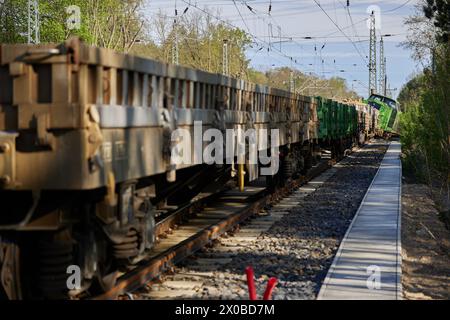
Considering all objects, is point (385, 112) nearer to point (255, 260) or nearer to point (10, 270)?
point (255, 260)

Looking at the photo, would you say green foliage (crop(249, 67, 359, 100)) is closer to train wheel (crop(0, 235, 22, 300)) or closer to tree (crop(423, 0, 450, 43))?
tree (crop(423, 0, 450, 43))

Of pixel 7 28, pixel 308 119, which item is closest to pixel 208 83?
pixel 308 119

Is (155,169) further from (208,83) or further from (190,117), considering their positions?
(208,83)

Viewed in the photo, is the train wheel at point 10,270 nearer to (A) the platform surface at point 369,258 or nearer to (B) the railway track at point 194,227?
(B) the railway track at point 194,227

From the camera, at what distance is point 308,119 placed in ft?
72.1

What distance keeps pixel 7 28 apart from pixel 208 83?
37635 millimetres

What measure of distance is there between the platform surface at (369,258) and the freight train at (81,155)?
2.25 metres

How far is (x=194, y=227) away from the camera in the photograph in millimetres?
13266

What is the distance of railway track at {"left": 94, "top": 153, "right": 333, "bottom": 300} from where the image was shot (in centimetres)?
854

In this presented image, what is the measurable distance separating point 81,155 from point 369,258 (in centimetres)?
517

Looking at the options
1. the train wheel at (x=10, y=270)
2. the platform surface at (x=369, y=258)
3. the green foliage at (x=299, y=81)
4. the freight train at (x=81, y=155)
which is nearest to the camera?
the freight train at (x=81, y=155)

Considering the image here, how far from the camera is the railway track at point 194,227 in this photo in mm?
8539

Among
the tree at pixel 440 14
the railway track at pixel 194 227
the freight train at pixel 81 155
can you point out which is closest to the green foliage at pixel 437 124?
the tree at pixel 440 14

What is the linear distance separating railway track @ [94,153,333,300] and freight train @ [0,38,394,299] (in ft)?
1.30
